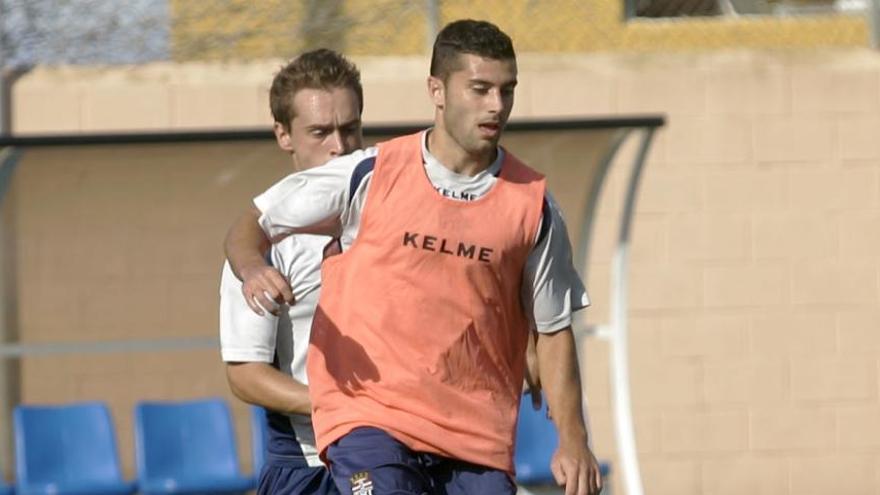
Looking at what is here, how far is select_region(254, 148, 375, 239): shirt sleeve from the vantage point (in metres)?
4.44

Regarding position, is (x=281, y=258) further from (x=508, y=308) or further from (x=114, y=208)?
(x=114, y=208)

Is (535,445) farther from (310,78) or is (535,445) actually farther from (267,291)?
(267,291)

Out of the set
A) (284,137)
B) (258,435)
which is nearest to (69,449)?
(258,435)

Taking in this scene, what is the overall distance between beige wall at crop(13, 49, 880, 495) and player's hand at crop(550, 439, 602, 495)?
16.8 ft

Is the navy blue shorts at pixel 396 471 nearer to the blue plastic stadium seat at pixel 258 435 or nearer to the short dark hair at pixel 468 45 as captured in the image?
the short dark hair at pixel 468 45

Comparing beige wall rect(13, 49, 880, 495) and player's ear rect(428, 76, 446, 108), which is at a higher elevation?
player's ear rect(428, 76, 446, 108)

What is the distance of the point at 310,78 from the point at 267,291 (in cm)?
141

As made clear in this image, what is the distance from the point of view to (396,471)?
14.4ft

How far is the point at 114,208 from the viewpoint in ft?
26.7

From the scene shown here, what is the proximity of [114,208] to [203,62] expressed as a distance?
1.76 metres

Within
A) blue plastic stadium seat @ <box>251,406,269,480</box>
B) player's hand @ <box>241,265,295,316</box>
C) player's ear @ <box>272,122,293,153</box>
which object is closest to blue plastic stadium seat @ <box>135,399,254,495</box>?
blue plastic stadium seat @ <box>251,406,269,480</box>

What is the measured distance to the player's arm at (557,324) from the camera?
4.57 m

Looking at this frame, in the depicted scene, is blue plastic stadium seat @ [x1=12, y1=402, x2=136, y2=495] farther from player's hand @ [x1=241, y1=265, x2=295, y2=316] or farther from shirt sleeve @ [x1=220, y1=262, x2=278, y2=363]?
player's hand @ [x1=241, y1=265, x2=295, y2=316]

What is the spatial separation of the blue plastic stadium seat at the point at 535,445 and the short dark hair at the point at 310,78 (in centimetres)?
312
